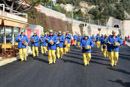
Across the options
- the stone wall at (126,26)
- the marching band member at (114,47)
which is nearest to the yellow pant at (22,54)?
the marching band member at (114,47)

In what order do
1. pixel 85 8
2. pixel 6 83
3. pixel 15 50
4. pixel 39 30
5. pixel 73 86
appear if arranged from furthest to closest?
pixel 85 8 → pixel 39 30 → pixel 15 50 → pixel 6 83 → pixel 73 86

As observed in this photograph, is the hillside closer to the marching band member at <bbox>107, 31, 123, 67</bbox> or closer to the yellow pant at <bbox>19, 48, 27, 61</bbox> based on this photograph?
the yellow pant at <bbox>19, 48, 27, 61</bbox>

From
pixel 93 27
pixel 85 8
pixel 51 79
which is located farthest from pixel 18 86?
pixel 85 8

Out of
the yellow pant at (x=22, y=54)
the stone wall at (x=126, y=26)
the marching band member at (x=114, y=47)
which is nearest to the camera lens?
the marching band member at (x=114, y=47)

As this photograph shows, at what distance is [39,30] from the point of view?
100ft

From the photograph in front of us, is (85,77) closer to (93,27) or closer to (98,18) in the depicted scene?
(93,27)

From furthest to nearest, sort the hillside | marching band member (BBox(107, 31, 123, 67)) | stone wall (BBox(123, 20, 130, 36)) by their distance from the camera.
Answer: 1. the hillside
2. stone wall (BBox(123, 20, 130, 36))
3. marching band member (BBox(107, 31, 123, 67))

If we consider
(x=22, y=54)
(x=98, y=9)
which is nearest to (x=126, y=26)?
(x=98, y=9)

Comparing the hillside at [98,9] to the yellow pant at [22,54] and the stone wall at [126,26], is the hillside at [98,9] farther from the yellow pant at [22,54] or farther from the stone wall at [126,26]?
the yellow pant at [22,54]

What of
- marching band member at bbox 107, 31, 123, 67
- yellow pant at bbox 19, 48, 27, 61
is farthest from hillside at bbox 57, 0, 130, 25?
marching band member at bbox 107, 31, 123, 67

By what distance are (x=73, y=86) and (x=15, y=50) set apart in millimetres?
8082

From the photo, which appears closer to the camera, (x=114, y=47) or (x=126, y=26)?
(x=114, y=47)

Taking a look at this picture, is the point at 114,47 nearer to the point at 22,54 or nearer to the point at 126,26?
the point at 22,54

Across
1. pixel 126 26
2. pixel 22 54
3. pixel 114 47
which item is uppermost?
pixel 126 26
